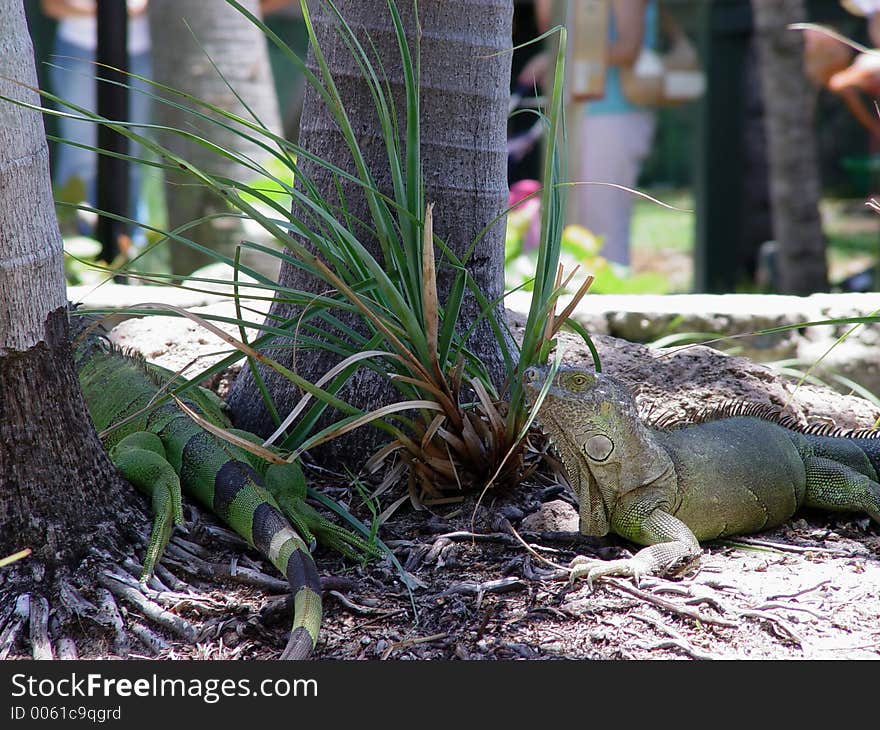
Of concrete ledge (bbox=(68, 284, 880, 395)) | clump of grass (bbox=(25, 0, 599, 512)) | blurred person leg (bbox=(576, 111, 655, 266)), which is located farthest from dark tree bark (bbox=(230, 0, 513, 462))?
blurred person leg (bbox=(576, 111, 655, 266))

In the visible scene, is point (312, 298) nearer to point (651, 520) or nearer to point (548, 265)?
point (548, 265)

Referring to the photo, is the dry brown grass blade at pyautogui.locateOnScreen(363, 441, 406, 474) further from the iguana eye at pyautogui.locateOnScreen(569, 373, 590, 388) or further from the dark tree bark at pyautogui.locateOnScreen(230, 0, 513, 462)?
the iguana eye at pyautogui.locateOnScreen(569, 373, 590, 388)

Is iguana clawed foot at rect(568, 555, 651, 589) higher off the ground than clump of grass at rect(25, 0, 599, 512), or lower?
lower

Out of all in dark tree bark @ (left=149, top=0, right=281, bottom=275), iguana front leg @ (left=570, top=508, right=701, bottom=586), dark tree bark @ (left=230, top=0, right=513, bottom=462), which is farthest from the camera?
dark tree bark @ (left=149, top=0, right=281, bottom=275)

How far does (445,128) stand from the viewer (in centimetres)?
Answer: 323

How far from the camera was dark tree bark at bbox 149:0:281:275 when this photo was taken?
7.29 meters

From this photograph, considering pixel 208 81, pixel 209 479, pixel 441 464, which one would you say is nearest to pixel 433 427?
pixel 441 464

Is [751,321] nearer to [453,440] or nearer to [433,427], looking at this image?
[453,440]

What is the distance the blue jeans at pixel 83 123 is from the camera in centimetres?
891

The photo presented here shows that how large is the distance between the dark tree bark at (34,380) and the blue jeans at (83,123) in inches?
248

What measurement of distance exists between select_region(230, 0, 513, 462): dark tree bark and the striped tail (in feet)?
1.55

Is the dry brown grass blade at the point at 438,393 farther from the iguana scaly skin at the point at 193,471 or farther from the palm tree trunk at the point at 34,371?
the palm tree trunk at the point at 34,371

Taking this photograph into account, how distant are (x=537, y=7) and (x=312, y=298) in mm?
6717

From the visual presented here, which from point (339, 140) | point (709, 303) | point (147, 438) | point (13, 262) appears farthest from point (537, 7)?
point (13, 262)
